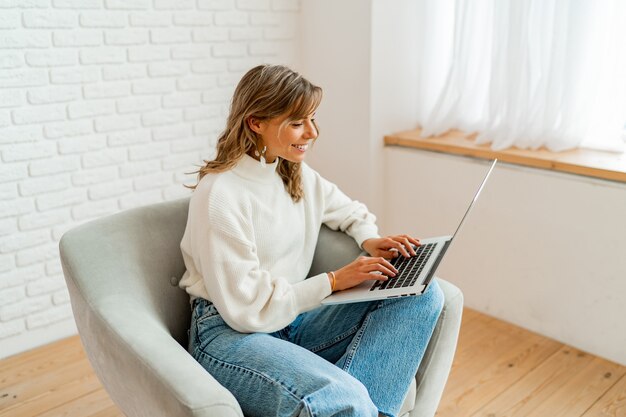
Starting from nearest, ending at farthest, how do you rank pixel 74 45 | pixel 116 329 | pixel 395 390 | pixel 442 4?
pixel 116 329
pixel 395 390
pixel 74 45
pixel 442 4

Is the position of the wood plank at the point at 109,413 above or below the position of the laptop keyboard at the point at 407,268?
below

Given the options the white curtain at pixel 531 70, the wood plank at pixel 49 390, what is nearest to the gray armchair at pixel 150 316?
the wood plank at pixel 49 390

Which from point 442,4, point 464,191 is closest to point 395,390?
point 464,191

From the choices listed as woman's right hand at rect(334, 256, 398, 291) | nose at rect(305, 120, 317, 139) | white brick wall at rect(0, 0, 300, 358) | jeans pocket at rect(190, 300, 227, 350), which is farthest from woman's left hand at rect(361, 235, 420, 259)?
white brick wall at rect(0, 0, 300, 358)

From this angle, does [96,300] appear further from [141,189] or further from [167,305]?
[141,189]

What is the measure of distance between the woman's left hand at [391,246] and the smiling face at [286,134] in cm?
30

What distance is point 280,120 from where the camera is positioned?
1.64m

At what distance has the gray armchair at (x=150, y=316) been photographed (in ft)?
4.16

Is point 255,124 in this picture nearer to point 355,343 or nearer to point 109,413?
point 355,343

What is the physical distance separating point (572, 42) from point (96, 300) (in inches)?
69.7

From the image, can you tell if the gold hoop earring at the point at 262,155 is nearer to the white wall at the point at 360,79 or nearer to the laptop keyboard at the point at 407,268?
the laptop keyboard at the point at 407,268

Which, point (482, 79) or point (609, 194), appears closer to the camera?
point (609, 194)

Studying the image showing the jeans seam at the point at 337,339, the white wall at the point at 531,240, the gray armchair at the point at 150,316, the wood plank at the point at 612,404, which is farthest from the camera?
the white wall at the point at 531,240

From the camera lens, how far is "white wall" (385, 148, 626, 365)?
232 cm
